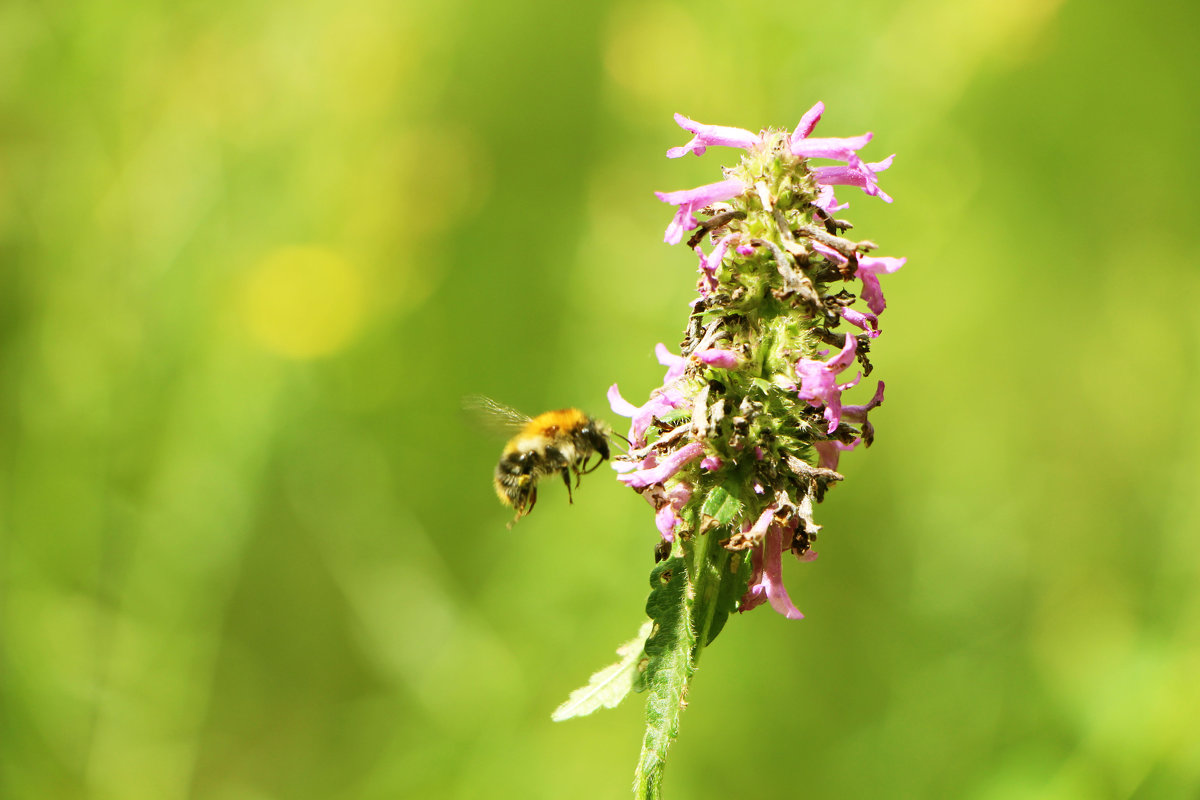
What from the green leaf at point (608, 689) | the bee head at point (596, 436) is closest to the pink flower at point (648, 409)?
the green leaf at point (608, 689)

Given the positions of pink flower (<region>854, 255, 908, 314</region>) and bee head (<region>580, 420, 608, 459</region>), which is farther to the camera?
bee head (<region>580, 420, 608, 459</region>)

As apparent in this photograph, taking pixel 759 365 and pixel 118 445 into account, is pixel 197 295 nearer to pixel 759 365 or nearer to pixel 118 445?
pixel 118 445

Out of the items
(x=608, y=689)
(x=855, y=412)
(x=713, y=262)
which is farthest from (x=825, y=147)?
(x=608, y=689)

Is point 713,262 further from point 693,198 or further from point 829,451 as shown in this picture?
point 829,451

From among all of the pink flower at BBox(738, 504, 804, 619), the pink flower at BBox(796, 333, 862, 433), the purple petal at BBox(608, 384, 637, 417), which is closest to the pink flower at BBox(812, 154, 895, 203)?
the pink flower at BBox(796, 333, 862, 433)

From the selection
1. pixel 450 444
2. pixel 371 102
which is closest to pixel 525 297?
pixel 450 444

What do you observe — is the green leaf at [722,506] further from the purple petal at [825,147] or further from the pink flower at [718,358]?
the purple petal at [825,147]

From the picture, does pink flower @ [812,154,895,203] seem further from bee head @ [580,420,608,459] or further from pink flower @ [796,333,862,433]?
bee head @ [580,420,608,459]

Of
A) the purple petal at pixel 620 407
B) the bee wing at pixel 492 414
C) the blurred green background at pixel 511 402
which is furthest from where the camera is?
the blurred green background at pixel 511 402
